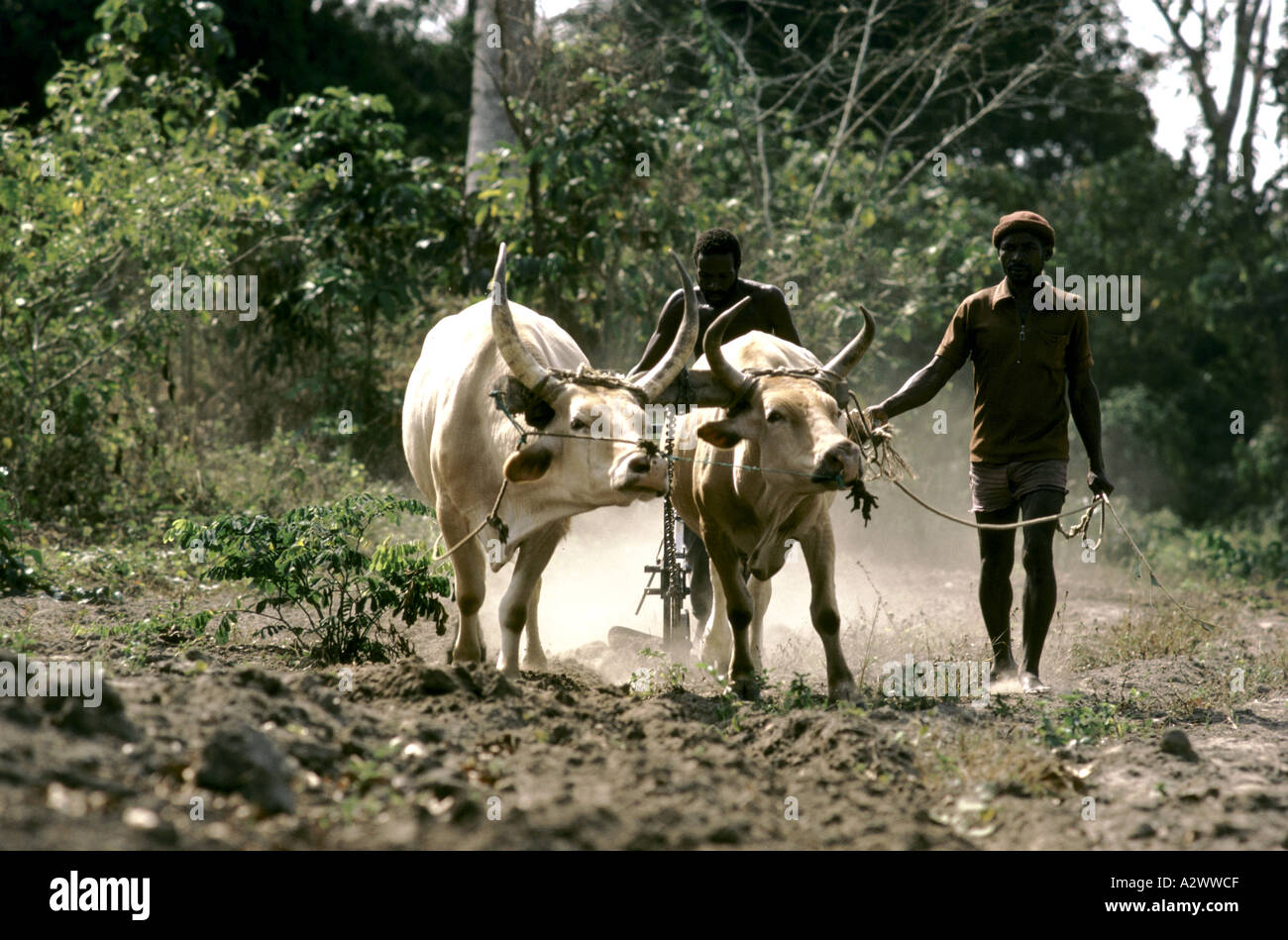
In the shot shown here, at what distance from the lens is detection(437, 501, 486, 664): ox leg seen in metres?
6.20

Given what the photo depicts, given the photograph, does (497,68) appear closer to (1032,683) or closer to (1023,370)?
(1023,370)

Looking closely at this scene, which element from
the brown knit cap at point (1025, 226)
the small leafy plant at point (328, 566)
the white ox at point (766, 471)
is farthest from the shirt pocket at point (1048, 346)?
the small leafy plant at point (328, 566)

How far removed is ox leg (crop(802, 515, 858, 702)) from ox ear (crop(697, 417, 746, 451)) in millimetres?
624

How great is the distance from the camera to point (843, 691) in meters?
5.66

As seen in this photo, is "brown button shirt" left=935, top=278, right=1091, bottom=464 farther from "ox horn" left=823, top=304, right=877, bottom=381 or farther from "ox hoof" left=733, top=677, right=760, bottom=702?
"ox hoof" left=733, top=677, right=760, bottom=702

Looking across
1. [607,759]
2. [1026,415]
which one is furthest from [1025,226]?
[607,759]

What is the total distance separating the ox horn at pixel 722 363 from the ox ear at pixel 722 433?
15 centimetres

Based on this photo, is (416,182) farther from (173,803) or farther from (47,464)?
(173,803)

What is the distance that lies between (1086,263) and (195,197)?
12272 mm

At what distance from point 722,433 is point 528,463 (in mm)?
833

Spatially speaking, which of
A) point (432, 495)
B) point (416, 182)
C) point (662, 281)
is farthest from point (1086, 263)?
point (432, 495)

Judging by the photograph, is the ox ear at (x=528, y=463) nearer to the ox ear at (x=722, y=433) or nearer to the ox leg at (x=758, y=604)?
the ox ear at (x=722, y=433)

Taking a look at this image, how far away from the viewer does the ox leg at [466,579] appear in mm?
6195

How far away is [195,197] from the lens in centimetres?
994
